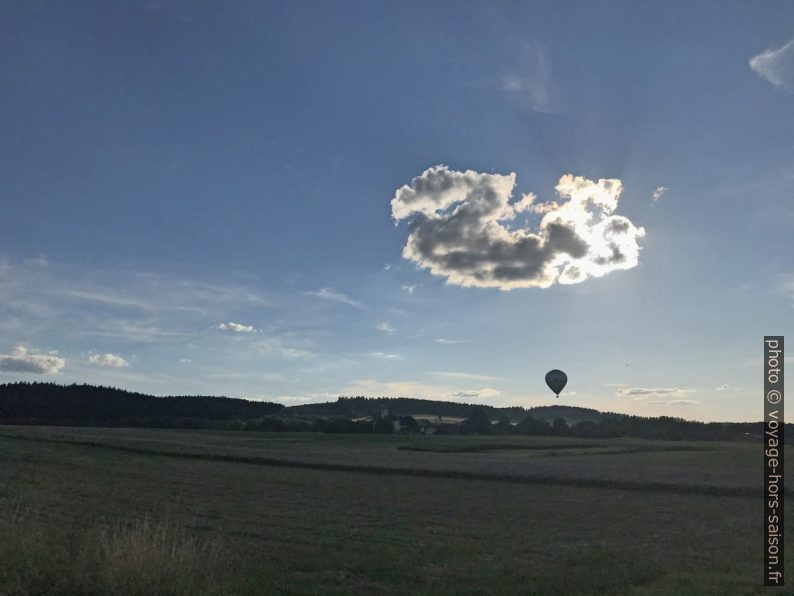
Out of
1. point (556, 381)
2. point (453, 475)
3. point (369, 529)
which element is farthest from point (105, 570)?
point (556, 381)

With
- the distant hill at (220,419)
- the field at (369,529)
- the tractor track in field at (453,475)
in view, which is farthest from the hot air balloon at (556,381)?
the distant hill at (220,419)

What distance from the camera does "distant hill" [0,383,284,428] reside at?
12600 cm

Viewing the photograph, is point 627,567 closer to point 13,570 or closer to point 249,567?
point 249,567

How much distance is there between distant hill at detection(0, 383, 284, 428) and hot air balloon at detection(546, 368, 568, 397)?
264 ft

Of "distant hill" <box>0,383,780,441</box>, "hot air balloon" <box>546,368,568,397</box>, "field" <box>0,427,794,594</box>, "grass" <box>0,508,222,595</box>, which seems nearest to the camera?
"grass" <box>0,508,222,595</box>

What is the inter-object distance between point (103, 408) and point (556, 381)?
10298 cm

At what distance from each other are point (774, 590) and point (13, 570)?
12.9m

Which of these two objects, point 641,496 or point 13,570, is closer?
point 13,570

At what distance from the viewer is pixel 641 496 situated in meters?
33.6

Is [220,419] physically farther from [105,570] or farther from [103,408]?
[105,570]

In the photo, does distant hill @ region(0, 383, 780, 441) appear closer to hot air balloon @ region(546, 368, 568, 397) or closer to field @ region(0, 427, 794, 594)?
hot air balloon @ region(546, 368, 568, 397)

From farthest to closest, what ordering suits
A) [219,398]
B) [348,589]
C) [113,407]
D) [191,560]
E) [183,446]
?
[219,398], [113,407], [183,446], [348,589], [191,560]

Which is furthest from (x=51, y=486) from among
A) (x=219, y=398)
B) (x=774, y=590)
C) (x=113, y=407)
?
(x=219, y=398)

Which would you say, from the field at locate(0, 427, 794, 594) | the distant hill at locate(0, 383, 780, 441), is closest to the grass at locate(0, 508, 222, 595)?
the field at locate(0, 427, 794, 594)
